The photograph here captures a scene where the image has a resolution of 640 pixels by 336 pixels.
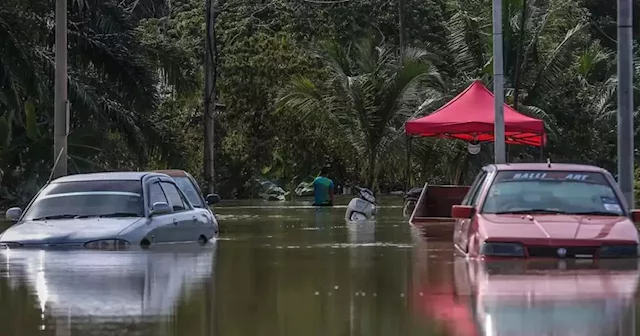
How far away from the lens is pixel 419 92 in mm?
39250

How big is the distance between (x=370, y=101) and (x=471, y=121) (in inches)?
465

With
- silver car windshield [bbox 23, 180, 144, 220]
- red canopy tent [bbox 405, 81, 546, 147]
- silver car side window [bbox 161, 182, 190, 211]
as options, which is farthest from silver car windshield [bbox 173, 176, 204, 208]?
red canopy tent [bbox 405, 81, 546, 147]

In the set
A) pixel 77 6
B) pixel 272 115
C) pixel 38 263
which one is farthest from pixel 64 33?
pixel 272 115

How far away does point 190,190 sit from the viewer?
19078 mm

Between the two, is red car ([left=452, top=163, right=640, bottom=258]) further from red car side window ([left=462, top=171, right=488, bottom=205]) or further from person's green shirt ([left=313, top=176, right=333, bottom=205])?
person's green shirt ([left=313, top=176, right=333, bottom=205])

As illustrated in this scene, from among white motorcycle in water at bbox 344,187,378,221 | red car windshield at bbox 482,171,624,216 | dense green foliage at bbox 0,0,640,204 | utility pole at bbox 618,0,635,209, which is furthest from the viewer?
dense green foliage at bbox 0,0,640,204

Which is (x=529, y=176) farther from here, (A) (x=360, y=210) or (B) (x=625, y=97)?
(A) (x=360, y=210)

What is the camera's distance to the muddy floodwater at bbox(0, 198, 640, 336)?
930 cm

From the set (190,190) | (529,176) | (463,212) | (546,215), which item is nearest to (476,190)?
(529,176)

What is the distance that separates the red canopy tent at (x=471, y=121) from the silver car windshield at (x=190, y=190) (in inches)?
307

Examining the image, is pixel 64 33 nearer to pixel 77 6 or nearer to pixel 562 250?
pixel 77 6

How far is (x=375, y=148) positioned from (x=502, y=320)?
28810mm

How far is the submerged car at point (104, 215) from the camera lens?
1533 cm

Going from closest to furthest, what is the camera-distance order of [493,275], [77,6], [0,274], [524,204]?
[493,275] → [0,274] → [524,204] → [77,6]
